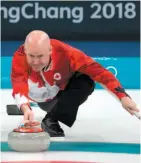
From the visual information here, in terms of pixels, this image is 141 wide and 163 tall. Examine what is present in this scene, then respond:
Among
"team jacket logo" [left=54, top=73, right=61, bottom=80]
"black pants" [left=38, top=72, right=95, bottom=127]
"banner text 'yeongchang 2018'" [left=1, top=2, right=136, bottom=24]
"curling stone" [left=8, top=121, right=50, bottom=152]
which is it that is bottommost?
"curling stone" [left=8, top=121, right=50, bottom=152]

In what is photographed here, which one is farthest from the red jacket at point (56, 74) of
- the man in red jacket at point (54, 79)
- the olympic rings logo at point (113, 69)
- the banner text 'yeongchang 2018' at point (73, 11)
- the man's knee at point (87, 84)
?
the banner text 'yeongchang 2018' at point (73, 11)

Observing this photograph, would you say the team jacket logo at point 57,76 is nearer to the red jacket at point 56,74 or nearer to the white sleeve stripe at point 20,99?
the red jacket at point 56,74

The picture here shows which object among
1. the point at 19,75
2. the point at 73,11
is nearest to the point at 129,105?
the point at 19,75

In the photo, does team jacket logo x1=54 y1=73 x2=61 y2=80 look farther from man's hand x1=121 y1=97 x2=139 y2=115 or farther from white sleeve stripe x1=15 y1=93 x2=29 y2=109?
man's hand x1=121 y1=97 x2=139 y2=115

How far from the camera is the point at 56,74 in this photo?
15.5 ft

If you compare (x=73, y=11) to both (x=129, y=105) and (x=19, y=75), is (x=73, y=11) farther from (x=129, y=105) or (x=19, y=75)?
(x=129, y=105)

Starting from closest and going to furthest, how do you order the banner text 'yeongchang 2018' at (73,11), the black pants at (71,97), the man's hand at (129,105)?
the man's hand at (129,105)
the black pants at (71,97)
the banner text 'yeongchang 2018' at (73,11)

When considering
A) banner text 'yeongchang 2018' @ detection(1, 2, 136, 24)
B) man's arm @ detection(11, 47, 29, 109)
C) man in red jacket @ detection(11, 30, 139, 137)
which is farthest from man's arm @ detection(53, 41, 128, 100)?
banner text 'yeongchang 2018' @ detection(1, 2, 136, 24)

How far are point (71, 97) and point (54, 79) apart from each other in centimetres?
20

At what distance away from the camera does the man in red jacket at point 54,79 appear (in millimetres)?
4285

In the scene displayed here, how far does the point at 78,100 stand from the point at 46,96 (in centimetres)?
23

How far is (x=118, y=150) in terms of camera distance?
4398mm

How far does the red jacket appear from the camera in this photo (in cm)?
444

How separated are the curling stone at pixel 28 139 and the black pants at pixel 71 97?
0.59 meters
